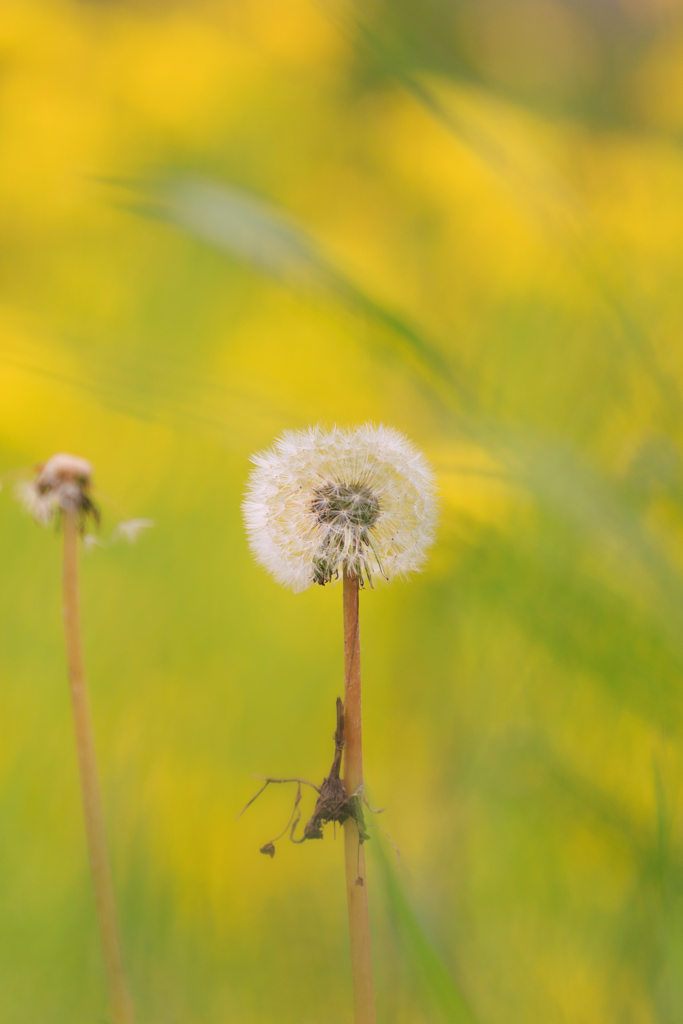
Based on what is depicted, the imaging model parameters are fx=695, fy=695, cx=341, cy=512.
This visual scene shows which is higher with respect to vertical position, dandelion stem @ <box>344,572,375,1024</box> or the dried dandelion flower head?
the dried dandelion flower head

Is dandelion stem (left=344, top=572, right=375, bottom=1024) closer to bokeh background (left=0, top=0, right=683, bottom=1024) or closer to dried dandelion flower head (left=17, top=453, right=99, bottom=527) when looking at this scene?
bokeh background (left=0, top=0, right=683, bottom=1024)

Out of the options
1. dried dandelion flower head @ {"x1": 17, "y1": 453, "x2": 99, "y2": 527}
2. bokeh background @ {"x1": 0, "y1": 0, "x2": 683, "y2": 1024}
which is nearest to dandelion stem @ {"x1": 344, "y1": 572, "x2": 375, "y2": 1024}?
bokeh background @ {"x1": 0, "y1": 0, "x2": 683, "y2": 1024}

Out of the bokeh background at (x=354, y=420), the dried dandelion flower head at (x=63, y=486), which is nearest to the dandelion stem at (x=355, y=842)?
the bokeh background at (x=354, y=420)

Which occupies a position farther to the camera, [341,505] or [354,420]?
[354,420]

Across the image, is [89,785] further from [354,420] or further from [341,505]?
[354,420]

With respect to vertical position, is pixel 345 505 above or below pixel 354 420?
below

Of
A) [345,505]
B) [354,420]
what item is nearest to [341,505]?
[345,505]

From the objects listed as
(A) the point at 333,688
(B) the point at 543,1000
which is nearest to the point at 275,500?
(B) the point at 543,1000
